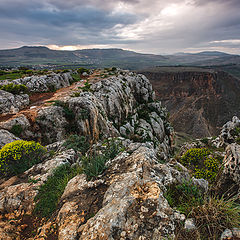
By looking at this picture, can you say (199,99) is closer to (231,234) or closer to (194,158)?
(194,158)

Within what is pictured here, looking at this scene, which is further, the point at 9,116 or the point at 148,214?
the point at 9,116

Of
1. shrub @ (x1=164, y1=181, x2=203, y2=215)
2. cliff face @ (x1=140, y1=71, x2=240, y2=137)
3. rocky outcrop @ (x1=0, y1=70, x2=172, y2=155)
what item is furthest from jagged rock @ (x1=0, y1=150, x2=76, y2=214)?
cliff face @ (x1=140, y1=71, x2=240, y2=137)

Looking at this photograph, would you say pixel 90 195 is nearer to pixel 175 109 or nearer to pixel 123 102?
pixel 123 102

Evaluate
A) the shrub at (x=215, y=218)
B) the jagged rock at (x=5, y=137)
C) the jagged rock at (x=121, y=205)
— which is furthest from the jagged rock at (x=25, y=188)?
the shrub at (x=215, y=218)

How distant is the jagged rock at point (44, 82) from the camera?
2005 cm

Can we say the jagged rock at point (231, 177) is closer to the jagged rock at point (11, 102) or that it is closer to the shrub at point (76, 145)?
the shrub at point (76, 145)

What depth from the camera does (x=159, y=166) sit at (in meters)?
6.06

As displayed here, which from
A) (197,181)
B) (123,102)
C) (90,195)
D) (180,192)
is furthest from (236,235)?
(123,102)

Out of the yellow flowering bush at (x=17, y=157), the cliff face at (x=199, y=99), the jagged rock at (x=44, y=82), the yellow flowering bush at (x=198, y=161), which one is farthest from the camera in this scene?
the cliff face at (x=199, y=99)

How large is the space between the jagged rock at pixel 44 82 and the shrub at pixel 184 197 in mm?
21922

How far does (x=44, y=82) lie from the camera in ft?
71.3

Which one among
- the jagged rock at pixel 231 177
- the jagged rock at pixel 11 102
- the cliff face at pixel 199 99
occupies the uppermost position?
the jagged rock at pixel 11 102

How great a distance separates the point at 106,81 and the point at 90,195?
945 inches

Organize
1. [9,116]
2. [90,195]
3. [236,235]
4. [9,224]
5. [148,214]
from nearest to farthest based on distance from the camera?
[236,235] → [148,214] → [9,224] → [90,195] → [9,116]
